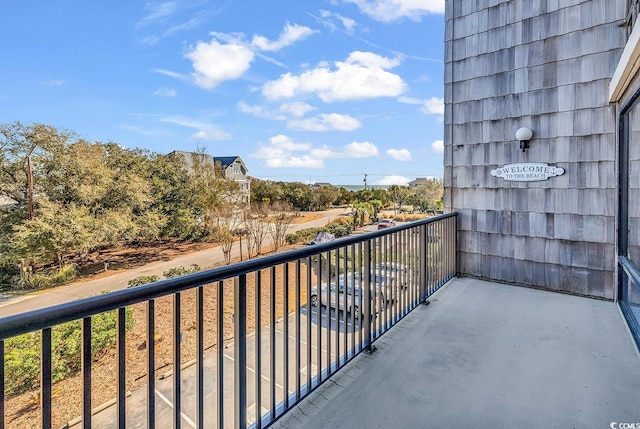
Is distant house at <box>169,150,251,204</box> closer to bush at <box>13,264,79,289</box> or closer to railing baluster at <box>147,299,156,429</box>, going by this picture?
A: bush at <box>13,264,79,289</box>

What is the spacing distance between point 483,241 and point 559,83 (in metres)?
1.73

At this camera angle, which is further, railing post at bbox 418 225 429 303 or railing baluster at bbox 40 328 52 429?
railing post at bbox 418 225 429 303

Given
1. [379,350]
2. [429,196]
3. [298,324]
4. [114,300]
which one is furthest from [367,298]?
[429,196]

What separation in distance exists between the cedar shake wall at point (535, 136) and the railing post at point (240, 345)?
324cm

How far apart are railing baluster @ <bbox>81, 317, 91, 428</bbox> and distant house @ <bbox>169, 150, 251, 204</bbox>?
60.2 ft

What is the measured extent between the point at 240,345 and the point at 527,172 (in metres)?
3.36

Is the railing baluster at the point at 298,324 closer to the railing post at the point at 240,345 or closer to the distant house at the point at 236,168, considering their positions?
the railing post at the point at 240,345

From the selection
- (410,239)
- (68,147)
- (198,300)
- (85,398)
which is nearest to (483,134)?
A: (410,239)

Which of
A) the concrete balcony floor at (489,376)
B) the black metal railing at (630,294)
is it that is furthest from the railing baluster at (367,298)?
the black metal railing at (630,294)

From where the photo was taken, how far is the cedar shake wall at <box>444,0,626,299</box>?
9.81 ft

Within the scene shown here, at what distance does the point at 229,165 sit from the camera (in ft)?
88.5

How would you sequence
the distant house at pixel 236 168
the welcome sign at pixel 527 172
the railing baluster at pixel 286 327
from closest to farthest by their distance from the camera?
1. the railing baluster at pixel 286 327
2. the welcome sign at pixel 527 172
3. the distant house at pixel 236 168

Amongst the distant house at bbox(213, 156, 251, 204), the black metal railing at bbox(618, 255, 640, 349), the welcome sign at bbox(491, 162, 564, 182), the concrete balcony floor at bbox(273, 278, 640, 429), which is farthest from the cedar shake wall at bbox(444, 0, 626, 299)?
A: the distant house at bbox(213, 156, 251, 204)

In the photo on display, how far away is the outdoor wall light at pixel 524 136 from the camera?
10.8 ft
